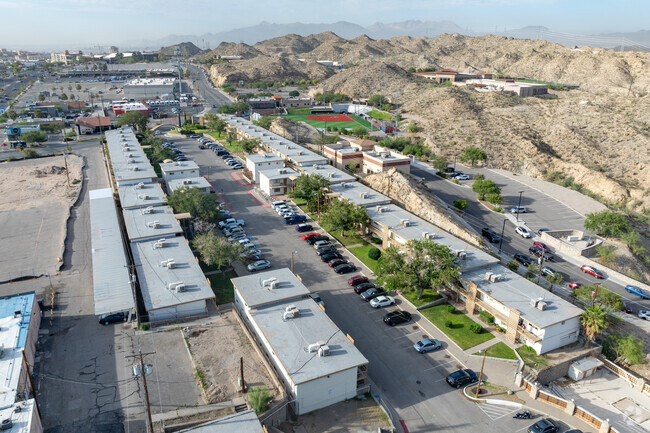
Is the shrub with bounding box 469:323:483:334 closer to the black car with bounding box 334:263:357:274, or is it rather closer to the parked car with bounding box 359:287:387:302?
the parked car with bounding box 359:287:387:302

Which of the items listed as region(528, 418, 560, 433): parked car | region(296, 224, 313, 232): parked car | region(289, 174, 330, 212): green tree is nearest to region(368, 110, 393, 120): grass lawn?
region(289, 174, 330, 212): green tree

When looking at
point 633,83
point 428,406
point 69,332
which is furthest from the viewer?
point 633,83

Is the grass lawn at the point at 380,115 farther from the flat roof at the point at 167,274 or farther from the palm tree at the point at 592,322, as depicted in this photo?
the palm tree at the point at 592,322

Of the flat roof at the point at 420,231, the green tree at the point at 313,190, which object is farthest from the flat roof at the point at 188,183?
the flat roof at the point at 420,231

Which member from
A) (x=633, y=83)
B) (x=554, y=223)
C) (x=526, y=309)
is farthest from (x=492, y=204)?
(x=633, y=83)

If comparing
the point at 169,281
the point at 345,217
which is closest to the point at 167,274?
the point at 169,281

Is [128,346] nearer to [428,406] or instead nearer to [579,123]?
[428,406]
